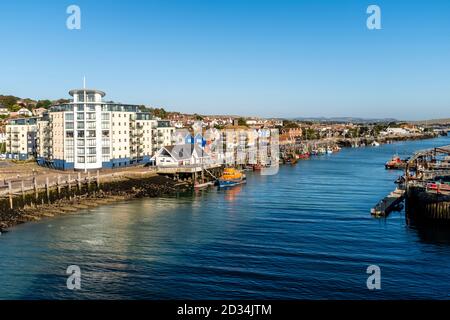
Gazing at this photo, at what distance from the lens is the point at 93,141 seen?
142 feet

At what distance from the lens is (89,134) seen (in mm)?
42938

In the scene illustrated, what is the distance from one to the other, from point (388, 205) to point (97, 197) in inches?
765

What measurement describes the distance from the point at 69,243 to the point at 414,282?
14.4 metres

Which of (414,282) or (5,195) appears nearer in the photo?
(414,282)

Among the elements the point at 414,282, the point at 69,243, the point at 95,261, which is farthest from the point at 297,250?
the point at 69,243

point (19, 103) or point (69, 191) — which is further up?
point (19, 103)

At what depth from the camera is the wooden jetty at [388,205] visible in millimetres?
27531

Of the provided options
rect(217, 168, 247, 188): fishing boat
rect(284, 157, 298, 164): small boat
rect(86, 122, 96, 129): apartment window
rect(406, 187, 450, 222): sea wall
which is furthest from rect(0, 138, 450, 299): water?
rect(284, 157, 298, 164): small boat

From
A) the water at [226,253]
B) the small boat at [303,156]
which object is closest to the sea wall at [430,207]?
the water at [226,253]

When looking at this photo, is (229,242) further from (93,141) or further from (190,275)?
(93,141)

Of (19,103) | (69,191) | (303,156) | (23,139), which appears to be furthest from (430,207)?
(19,103)

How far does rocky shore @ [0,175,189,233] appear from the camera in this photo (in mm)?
26111

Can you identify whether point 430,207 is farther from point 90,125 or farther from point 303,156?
point 303,156

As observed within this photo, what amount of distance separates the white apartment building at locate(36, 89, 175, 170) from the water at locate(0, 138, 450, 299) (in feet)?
41.9
